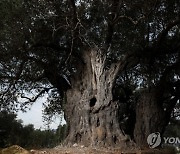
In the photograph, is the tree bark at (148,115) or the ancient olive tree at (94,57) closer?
the ancient olive tree at (94,57)

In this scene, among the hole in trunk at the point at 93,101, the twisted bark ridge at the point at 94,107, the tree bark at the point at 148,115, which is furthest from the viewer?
the tree bark at the point at 148,115

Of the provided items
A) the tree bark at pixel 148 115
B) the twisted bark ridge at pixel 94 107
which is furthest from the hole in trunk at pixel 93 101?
the tree bark at pixel 148 115

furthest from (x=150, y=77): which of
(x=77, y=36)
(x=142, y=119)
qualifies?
(x=77, y=36)

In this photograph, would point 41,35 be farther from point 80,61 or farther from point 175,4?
point 175,4

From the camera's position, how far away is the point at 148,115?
11.8 meters

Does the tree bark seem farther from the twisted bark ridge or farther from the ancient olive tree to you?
the twisted bark ridge

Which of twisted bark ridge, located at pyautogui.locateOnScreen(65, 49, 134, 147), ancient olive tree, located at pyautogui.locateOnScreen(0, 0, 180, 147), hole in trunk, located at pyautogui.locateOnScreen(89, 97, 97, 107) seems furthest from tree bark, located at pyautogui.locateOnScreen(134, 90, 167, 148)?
hole in trunk, located at pyautogui.locateOnScreen(89, 97, 97, 107)

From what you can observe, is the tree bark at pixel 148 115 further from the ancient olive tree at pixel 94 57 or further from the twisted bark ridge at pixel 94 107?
the twisted bark ridge at pixel 94 107

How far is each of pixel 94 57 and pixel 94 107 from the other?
1.95m

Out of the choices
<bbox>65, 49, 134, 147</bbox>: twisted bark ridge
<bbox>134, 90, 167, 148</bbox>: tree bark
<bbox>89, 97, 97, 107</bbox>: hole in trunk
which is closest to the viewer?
<bbox>65, 49, 134, 147</bbox>: twisted bark ridge

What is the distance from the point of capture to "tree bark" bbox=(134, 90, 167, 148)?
1157 centimetres

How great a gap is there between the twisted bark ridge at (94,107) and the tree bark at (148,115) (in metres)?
2.01

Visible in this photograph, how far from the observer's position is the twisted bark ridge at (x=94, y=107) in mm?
9422

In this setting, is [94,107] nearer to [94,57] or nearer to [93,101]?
[93,101]
